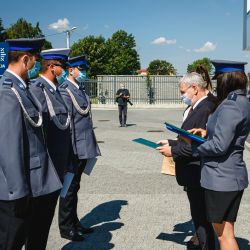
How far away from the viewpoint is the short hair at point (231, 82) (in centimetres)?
328

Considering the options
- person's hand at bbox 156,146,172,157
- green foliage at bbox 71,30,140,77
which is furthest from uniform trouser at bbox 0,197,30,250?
green foliage at bbox 71,30,140,77

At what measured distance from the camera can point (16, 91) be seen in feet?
9.53

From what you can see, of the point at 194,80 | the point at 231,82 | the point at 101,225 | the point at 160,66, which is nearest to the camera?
the point at 231,82

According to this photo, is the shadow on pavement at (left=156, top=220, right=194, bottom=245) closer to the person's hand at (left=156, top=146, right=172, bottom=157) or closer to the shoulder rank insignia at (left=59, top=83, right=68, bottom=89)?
the person's hand at (left=156, top=146, right=172, bottom=157)

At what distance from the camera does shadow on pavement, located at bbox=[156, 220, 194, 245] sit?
4.82 metres

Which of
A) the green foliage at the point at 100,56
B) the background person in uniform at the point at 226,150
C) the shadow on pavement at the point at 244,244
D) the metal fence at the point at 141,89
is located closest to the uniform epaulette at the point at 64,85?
the background person in uniform at the point at 226,150

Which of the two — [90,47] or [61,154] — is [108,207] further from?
[90,47]

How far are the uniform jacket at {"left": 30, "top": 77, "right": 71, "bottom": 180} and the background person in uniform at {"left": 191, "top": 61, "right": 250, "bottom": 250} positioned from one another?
3.82 ft

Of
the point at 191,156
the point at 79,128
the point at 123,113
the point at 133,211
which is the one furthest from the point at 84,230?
the point at 123,113

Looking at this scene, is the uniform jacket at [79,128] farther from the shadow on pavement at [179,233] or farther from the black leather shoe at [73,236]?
the shadow on pavement at [179,233]

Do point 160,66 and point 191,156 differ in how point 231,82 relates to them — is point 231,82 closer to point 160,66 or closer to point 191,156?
point 191,156

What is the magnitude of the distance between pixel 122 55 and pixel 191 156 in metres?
61.2

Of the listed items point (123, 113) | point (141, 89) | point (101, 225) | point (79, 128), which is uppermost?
point (79, 128)

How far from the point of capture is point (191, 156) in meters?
3.76
